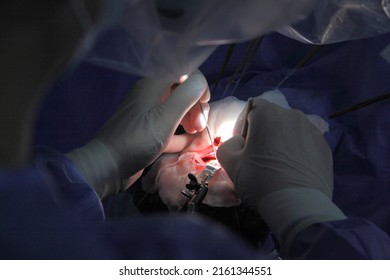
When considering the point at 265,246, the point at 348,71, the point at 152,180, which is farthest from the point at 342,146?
the point at 152,180

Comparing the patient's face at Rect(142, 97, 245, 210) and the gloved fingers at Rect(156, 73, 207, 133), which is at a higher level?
the gloved fingers at Rect(156, 73, 207, 133)

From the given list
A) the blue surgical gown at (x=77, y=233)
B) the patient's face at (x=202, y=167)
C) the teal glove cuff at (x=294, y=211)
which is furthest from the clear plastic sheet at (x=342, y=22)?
the blue surgical gown at (x=77, y=233)

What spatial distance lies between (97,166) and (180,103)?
34cm

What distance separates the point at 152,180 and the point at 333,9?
2.59 feet

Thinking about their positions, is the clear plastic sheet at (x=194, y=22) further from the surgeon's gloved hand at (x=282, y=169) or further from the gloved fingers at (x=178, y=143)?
the gloved fingers at (x=178, y=143)

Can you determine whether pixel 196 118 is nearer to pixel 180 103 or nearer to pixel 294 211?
pixel 180 103

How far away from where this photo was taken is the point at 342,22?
129cm

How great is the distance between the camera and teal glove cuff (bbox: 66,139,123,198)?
1.25 meters

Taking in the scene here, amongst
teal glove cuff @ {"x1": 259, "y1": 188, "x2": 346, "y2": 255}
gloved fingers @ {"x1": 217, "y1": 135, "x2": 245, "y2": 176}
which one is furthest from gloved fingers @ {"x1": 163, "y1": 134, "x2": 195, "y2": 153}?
teal glove cuff @ {"x1": 259, "y1": 188, "x2": 346, "y2": 255}

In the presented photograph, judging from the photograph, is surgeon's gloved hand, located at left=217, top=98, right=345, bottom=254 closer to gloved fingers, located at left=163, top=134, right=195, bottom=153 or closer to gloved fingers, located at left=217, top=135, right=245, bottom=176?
gloved fingers, located at left=217, top=135, right=245, bottom=176

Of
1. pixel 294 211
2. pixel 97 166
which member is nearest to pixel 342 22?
pixel 294 211

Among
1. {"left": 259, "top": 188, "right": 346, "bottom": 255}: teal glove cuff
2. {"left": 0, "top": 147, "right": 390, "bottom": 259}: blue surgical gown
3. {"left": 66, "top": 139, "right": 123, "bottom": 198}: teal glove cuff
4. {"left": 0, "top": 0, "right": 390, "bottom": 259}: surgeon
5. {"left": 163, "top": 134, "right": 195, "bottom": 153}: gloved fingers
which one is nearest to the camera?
{"left": 0, "top": 0, "right": 390, "bottom": 259}: surgeon
